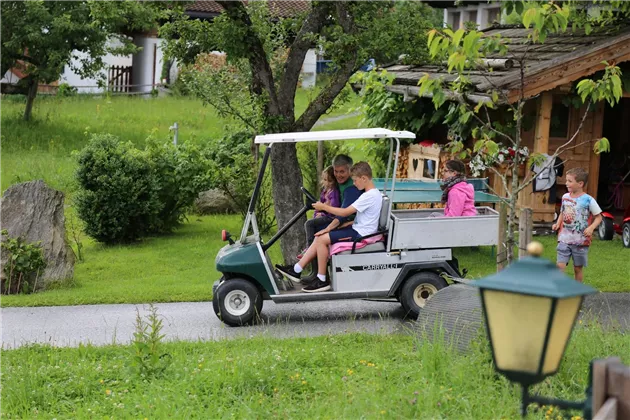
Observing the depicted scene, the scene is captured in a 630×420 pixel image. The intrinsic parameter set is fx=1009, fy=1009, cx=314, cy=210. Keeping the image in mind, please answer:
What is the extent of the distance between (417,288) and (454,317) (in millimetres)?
1898

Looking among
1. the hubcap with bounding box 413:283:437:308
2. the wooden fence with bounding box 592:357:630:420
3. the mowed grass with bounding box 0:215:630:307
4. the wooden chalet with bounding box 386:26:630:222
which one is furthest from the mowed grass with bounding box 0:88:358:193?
the wooden fence with bounding box 592:357:630:420

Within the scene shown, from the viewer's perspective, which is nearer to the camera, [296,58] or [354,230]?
[354,230]

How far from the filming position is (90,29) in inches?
1011

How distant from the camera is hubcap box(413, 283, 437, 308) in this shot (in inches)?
421

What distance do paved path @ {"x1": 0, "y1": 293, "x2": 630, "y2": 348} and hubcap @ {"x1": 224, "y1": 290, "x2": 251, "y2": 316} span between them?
0.70 feet

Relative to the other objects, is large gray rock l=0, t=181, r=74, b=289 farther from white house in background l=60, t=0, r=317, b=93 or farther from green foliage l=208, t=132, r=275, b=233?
white house in background l=60, t=0, r=317, b=93

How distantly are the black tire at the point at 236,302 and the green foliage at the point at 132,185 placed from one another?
5.94 m

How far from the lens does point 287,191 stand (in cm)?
1410

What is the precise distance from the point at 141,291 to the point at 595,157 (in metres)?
8.44

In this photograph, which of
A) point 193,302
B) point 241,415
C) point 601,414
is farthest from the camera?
point 193,302

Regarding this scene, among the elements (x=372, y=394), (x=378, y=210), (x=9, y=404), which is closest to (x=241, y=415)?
(x=372, y=394)

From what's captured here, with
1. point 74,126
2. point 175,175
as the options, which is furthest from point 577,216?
point 74,126

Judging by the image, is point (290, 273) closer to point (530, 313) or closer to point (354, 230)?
point (354, 230)

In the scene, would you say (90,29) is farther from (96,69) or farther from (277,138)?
(277,138)
